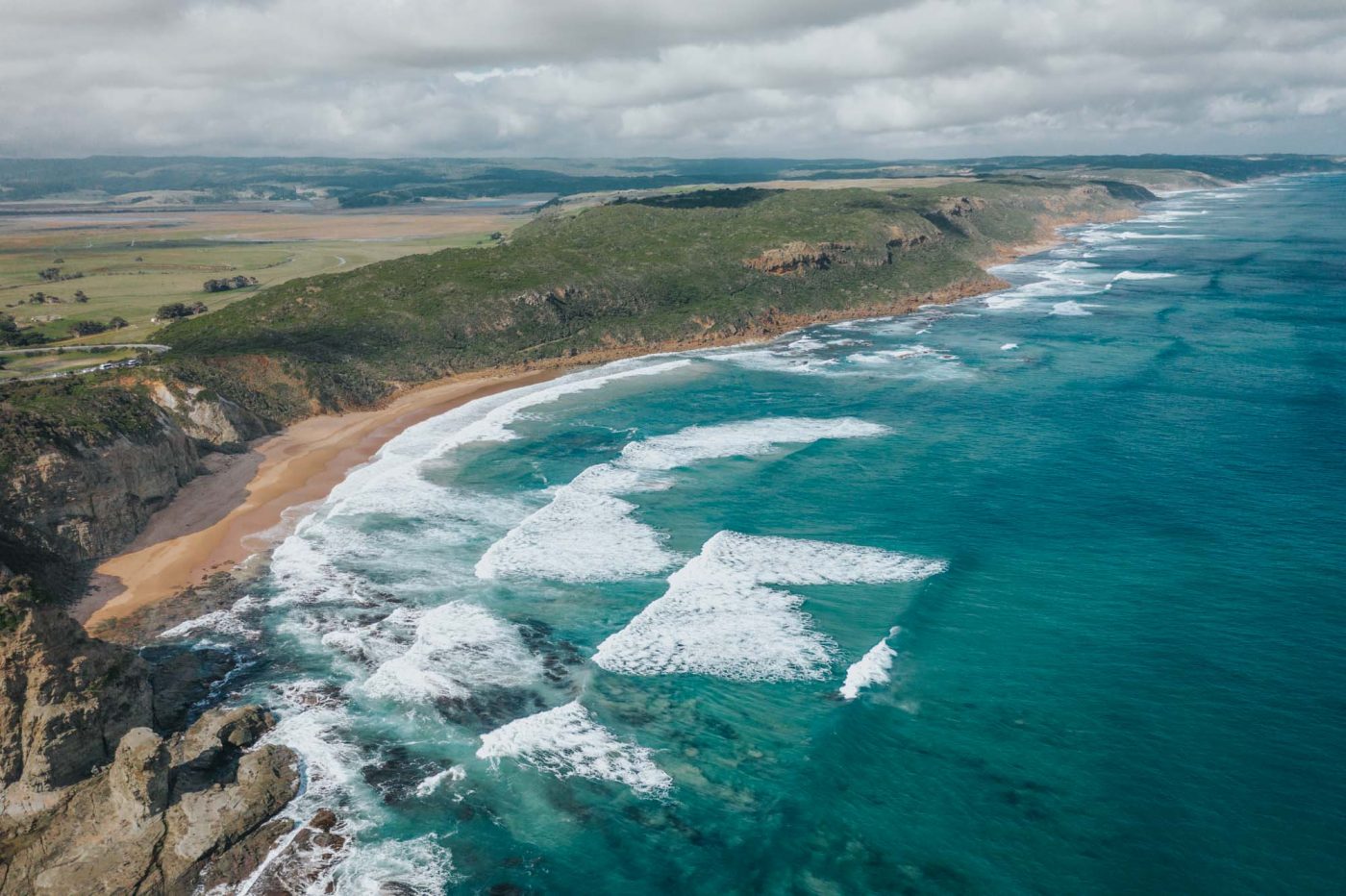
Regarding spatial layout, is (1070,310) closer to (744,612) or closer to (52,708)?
(744,612)

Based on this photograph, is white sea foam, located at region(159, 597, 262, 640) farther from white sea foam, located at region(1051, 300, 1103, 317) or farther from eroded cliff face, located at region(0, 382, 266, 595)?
white sea foam, located at region(1051, 300, 1103, 317)

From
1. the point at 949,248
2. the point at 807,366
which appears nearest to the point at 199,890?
the point at 807,366

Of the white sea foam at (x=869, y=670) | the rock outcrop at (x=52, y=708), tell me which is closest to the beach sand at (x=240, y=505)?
the rock outcrop at (x=52, y=708)

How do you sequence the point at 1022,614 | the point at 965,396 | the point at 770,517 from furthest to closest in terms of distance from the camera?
the point at 965,396, the point at 770,517, the point at 1022,614

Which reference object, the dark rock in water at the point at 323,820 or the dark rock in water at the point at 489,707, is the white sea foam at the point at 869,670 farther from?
the dark rock in water at the point at 323,820

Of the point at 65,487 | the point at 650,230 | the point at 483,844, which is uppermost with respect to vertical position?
the point at 650,230

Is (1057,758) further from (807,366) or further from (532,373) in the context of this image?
(532,373)

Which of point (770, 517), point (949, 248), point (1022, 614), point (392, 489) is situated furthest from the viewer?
point (949, 248)

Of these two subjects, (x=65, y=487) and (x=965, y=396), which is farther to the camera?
(x=965, y=396)
